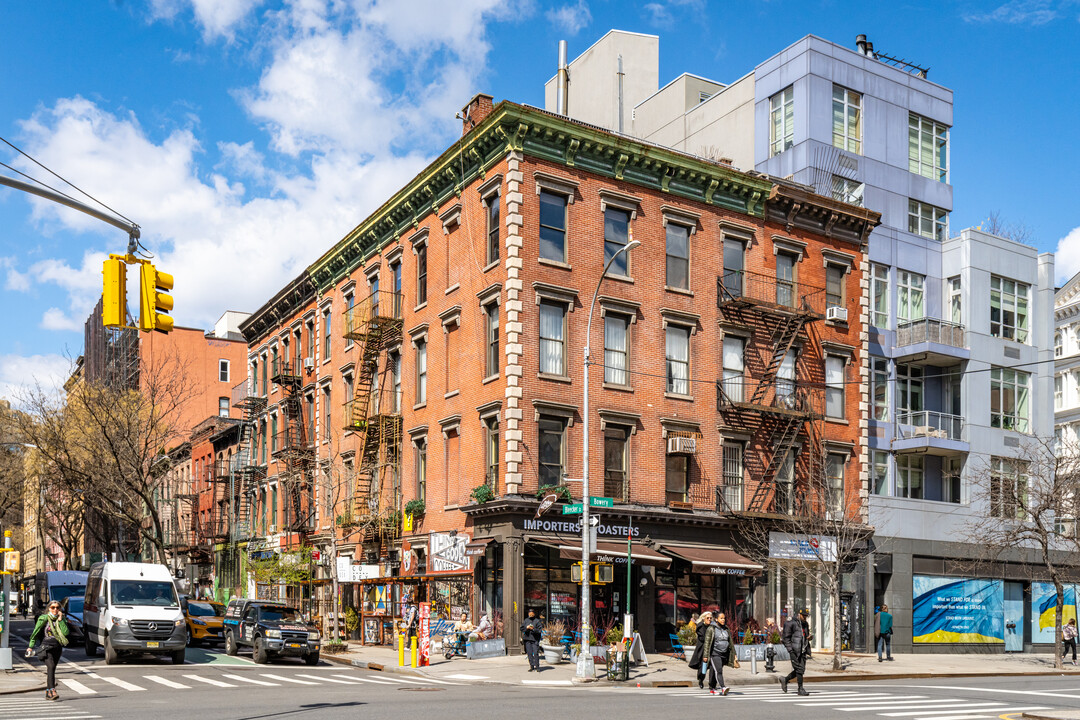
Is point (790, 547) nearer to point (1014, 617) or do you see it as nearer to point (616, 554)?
point (616, 554)

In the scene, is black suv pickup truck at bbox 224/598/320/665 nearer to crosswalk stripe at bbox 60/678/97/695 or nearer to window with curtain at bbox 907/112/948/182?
crosswalk stripe at bbox 60/678/97/695

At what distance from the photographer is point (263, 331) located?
59906 millimetres

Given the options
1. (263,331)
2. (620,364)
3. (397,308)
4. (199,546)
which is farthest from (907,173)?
(199,546)

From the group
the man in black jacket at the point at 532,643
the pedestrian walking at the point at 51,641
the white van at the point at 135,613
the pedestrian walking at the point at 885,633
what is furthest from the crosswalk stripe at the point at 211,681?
the pedestrian walking at the point at 885,633

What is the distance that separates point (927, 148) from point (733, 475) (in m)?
20.4

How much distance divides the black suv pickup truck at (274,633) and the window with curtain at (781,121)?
28241 mm

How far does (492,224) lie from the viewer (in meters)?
35.2

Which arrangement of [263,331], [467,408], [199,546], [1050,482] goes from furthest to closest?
[199,546] → [263,331] → [1050,482] → [467,408]

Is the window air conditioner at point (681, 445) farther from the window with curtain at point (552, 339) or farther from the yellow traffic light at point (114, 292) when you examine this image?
the yellow traffic light at point (114, 292)

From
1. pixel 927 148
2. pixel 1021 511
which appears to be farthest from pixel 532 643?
pixel 927 148

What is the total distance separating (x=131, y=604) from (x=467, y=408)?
39.2 feet

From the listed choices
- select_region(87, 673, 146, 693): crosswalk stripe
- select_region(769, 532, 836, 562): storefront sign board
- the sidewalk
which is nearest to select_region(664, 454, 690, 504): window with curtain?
select_region(769, 532, 836, 562): storefront sign board

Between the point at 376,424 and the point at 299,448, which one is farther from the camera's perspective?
the point at 299,448

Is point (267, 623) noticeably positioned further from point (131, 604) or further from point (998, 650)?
point (998, 650)
